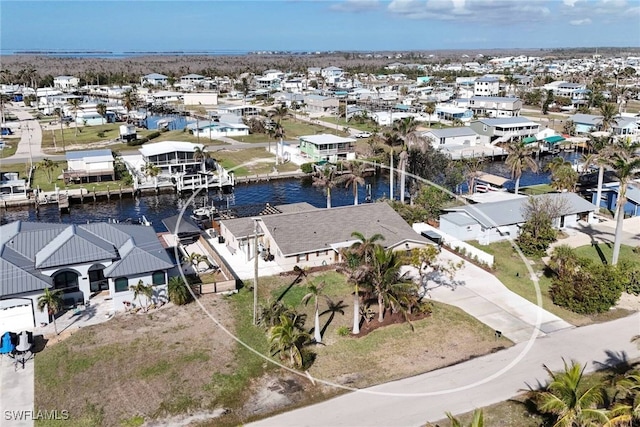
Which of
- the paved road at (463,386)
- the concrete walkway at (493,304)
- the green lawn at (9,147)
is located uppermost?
the green lawn at (9,147)

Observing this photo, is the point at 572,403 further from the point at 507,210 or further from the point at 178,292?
the point at 507,210

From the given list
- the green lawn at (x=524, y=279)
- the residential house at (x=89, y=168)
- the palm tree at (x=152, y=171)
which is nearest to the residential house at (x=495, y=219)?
the green lawn at (x=524, y=279)

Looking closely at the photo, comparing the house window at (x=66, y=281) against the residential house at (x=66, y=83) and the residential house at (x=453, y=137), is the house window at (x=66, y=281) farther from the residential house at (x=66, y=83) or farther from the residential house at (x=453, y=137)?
the residential house at (x=66, y=83)

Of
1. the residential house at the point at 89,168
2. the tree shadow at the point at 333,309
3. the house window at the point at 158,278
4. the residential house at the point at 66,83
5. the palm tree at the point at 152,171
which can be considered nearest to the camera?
the tree shadow at the point at 333,309

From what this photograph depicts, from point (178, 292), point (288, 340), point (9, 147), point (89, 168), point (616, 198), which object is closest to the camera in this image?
point (288, 340)

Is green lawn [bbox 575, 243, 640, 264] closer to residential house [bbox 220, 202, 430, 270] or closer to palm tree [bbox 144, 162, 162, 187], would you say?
residential house [bbox 220, 202, 430, 270]

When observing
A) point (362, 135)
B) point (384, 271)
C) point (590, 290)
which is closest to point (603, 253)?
point (590, 290)

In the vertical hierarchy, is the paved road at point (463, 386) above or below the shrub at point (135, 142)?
below
